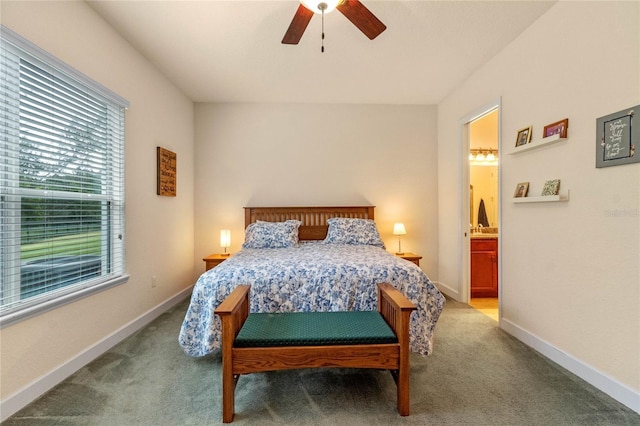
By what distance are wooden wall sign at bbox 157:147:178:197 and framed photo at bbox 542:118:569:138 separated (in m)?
3.70

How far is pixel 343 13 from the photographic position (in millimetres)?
1879

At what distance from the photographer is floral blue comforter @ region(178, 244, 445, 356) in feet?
6.91

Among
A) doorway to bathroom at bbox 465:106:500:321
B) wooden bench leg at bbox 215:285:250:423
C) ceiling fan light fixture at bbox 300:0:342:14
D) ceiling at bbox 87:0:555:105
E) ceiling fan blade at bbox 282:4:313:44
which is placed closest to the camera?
wooden bench leg at bbox 215:285:250:423

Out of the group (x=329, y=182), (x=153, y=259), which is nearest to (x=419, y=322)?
(x=329, y=182)

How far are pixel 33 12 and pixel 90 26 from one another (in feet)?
1.63

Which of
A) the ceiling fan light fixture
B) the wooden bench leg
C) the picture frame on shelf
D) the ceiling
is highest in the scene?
the ceiling

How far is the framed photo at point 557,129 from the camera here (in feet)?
6.91

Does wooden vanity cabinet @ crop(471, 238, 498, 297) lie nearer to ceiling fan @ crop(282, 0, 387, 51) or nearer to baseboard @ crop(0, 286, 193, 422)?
ceiling fan @ crop(282, 0, 387, 51)

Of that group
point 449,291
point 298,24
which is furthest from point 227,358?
point 449,291

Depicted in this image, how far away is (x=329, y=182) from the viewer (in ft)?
13.8

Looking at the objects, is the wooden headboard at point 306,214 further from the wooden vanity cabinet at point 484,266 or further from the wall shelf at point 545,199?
the wall shelf at point 545,199

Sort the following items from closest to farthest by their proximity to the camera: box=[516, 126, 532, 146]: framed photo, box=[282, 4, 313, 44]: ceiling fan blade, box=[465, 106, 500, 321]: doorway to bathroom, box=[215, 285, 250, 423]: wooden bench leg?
box=[215, 285, 250, 423]: wooden bench leg, box=[282, 4, 313, 44]: ceiling fan blade, box=[516, 126, 532, 146]: framed photo, box=[465, 106, 500, 321]: doorway to bathroom

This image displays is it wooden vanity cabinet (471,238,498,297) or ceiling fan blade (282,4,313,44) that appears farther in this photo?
wooden vanity cabinet (471,238,498,297)

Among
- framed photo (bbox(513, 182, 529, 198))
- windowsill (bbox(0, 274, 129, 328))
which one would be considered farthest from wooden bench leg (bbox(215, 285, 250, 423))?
framed photo (bbox(513, 182, 529, 198))
